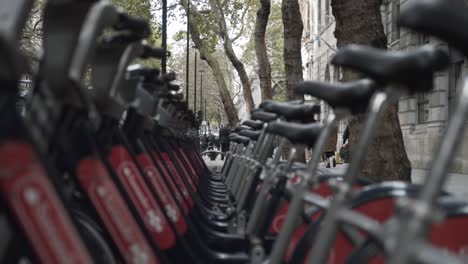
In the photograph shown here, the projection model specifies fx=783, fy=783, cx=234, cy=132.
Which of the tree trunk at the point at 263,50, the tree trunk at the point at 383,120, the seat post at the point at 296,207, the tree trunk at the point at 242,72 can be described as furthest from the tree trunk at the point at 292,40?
the tree trunk at the point at 242,72

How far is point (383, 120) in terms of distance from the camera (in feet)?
24.6

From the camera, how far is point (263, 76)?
21.9 meters

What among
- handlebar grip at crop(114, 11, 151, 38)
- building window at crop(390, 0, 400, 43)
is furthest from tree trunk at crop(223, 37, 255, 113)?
handlebar grip at crop(114, 11, 151, 38)

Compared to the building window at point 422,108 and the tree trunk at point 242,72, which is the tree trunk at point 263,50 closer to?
the building window at point 422,108

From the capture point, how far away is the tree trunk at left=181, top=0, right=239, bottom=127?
96.6 ft

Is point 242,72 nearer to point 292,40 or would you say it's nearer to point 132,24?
point 292,40

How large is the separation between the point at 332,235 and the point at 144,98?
1.88 metres

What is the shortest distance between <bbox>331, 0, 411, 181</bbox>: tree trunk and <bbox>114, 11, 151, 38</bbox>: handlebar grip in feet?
14.5

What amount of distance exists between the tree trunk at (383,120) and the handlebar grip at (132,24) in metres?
4.41

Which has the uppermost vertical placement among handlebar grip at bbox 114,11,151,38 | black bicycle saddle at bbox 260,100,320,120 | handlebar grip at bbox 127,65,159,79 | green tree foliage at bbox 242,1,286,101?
green tree foliage at bbox 242,1,286,101

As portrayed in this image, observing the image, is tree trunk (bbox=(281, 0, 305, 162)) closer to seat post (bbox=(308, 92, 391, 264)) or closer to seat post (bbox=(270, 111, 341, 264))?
seat post (bbox=(270, 111, 341, 264))

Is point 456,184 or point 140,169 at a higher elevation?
point 140,169

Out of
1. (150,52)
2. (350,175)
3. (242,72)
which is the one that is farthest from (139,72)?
(242,72)

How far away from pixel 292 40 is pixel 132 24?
38.8 feet
